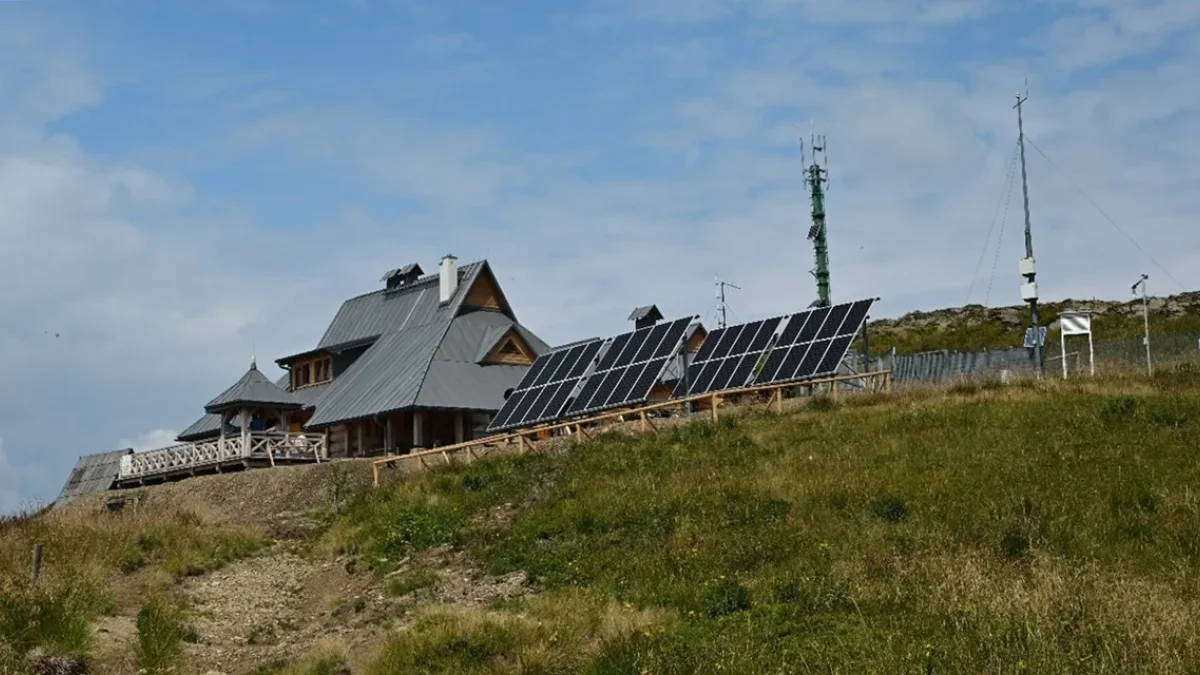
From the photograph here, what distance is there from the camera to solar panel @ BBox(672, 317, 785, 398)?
38.1 metres

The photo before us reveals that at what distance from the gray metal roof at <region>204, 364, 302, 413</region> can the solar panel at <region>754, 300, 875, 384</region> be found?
1887 cm

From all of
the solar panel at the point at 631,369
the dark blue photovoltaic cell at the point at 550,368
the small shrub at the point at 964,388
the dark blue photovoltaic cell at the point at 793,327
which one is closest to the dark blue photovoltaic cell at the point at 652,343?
the solar panel at the point at 631,369

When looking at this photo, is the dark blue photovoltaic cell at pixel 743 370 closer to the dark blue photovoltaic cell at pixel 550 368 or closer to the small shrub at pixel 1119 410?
the dark blue photovoltaic cell at pixel 550 368

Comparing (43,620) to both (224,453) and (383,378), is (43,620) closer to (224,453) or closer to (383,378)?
(224,453)

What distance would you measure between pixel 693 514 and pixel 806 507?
2055 millimetres

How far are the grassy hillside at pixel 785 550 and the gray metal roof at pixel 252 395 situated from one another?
49.6 feet

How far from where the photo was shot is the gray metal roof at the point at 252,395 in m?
45.5

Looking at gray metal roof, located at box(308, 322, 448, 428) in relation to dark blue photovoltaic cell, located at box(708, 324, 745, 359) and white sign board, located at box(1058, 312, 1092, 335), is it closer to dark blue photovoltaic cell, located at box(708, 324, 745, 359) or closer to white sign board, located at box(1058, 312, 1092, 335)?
dark blue photovoltaic cell, located at box(708, 324, 745, 359)

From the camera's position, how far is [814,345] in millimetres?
36812

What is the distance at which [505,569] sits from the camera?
882 inches

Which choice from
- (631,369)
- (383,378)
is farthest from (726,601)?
(383,378)

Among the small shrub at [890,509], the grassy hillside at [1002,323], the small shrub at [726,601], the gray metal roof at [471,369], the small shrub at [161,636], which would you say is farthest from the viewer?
the grassy hillside at [1002,323]

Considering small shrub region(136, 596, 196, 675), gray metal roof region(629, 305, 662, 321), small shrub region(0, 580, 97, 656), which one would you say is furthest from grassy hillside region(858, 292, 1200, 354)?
small shrub region(0, 580, 97, 656)

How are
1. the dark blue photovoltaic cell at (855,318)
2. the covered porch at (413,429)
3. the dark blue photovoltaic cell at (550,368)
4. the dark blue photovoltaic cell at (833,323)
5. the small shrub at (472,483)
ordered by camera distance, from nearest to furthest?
the small shrub at (472,483), the dark blue photovoltaic cell at (855,318), the dark blue photovoltaic cell at (833,323), the dark blue photovoltaic cell at (550,368), the covered porch at (413,429)
